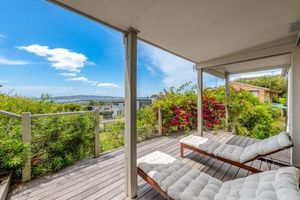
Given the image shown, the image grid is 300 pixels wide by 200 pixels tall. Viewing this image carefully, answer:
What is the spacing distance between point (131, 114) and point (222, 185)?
158cm

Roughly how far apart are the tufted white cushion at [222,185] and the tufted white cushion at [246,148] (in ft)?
2.39

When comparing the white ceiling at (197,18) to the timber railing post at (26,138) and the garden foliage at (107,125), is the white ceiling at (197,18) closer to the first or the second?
the timber railing post at (26,138)

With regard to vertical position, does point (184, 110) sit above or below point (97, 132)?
above

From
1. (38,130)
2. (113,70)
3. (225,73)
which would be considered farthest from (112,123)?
(113,70)

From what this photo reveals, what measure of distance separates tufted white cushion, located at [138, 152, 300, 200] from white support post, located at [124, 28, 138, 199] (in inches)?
8.8

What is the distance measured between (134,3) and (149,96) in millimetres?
4568

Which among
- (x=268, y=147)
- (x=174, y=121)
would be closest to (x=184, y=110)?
(x=174, y=121)

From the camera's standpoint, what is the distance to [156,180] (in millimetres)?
1990

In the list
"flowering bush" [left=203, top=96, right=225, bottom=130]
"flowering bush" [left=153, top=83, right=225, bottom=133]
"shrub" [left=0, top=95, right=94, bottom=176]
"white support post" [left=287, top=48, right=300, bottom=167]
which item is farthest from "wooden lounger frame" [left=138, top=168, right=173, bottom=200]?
"flowering bush" [left=203, top=96, right=225, bottom=130]

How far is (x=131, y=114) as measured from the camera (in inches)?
87.0

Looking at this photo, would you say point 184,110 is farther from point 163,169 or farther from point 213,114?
point 163,169

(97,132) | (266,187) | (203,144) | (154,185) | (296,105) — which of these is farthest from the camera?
(97,132)

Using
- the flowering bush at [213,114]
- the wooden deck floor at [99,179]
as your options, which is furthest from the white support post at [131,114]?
the flowering bush at [213,114]

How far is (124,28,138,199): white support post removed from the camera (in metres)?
2.20
